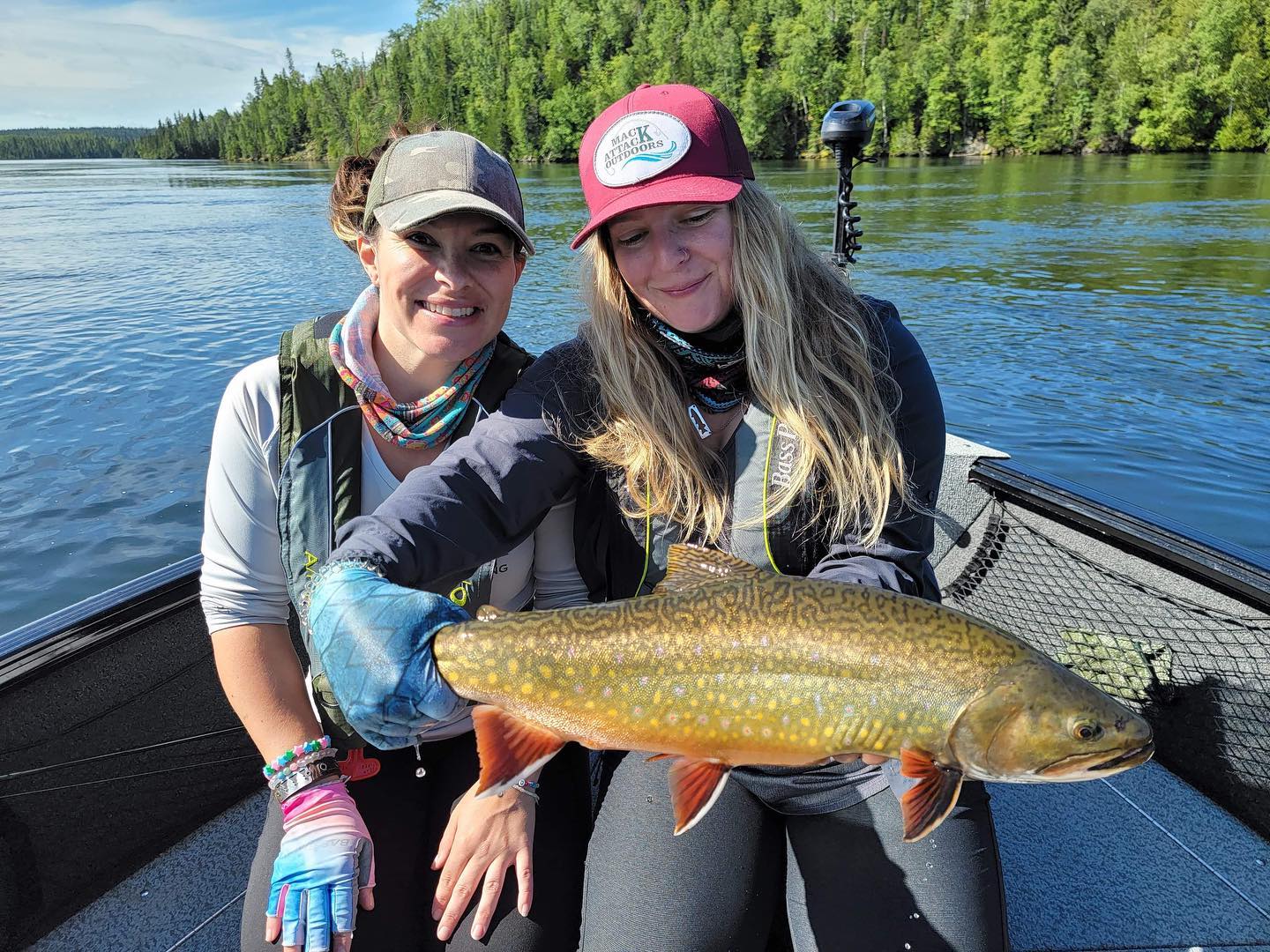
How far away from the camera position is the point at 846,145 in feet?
19.2

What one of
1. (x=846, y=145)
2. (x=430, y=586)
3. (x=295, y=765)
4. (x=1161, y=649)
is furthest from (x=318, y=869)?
(x=846, y=145)

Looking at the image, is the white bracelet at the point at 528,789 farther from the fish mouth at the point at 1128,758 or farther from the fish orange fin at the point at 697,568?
the fish mouth at the point at 1128,758

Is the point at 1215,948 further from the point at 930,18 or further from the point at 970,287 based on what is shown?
the point at 930,18

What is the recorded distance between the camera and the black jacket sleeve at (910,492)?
2.48 metres

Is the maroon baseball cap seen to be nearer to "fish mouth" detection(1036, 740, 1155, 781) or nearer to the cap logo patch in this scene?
the cap logo patch

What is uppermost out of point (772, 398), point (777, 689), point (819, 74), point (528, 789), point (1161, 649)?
point (819, 74)

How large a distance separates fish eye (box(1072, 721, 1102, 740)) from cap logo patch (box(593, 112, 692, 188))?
1757mm

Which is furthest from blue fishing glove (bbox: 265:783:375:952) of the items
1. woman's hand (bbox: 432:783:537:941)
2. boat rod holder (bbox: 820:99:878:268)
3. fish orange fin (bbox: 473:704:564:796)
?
boat rod holder (bbox: 820:99:878:268)

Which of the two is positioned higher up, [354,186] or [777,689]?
[354,186]

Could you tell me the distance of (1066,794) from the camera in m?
3.46

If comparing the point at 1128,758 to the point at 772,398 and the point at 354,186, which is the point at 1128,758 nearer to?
the point at 772,398

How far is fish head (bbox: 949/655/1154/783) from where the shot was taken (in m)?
1.84

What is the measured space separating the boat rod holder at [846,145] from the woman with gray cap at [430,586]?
3667 millimetres

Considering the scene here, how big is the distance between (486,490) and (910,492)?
1.29 metres
